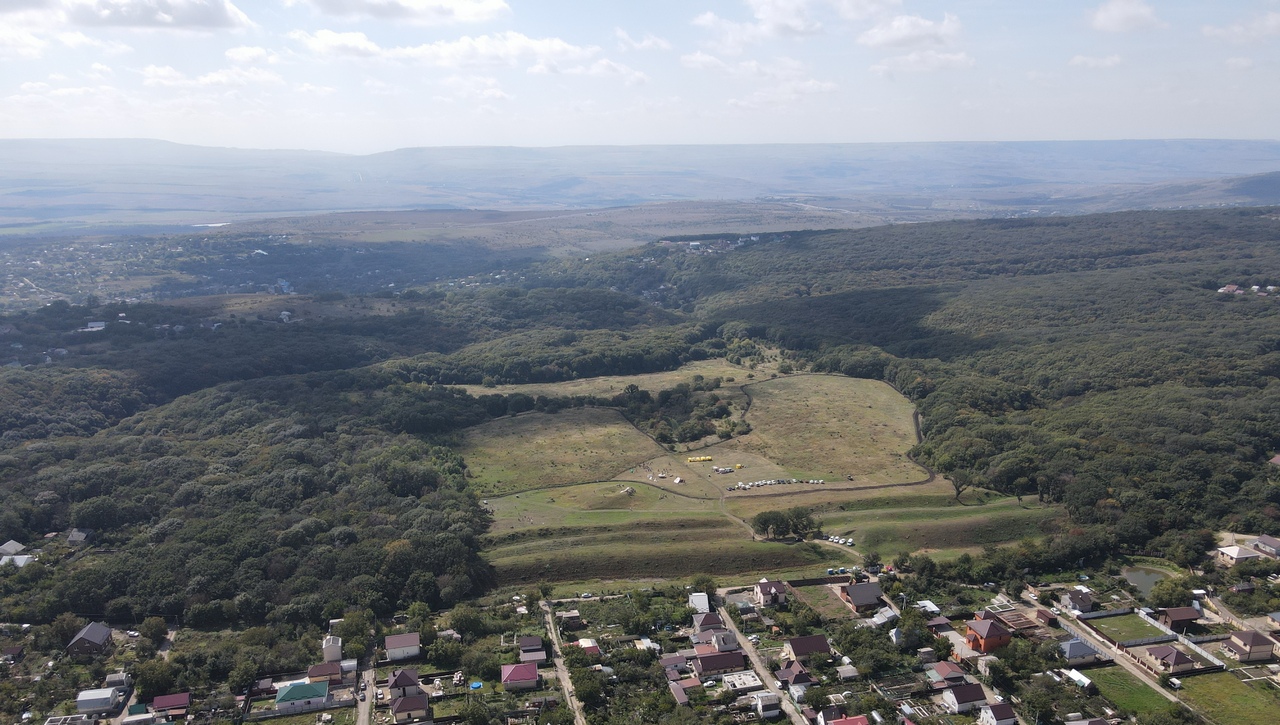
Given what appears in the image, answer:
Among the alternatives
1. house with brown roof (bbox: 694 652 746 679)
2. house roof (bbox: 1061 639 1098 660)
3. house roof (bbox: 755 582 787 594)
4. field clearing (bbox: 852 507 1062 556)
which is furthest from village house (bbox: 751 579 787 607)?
house roof (bbox: 1061 639 1098 660)

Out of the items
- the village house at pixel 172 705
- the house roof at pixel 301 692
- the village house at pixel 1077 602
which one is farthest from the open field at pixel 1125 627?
the village house at pixel 172 705

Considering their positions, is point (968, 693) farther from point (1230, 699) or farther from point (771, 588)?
point (771, 588)

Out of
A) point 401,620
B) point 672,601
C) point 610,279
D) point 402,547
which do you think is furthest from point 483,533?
point 610,279

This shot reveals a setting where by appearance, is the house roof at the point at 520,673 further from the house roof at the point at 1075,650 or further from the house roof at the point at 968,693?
the house roof at the point at 1075,650

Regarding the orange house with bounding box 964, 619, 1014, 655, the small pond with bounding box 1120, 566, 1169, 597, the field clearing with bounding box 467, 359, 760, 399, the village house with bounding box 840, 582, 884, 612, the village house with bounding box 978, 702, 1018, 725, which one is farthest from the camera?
the field clearing with bounding box 467, 359, 760, 399

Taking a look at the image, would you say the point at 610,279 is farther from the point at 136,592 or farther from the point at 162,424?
the point at 136,592

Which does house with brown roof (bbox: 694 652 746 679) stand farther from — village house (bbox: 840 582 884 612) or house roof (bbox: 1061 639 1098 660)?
house roof (bbox: 1061 639 1098 660)
